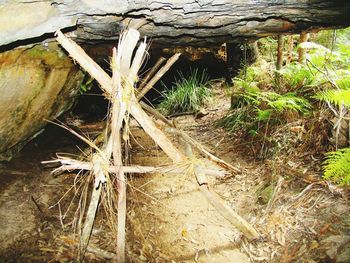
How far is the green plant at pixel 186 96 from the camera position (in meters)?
7.05

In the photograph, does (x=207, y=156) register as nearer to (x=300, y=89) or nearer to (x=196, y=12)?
(x=300, y=89)

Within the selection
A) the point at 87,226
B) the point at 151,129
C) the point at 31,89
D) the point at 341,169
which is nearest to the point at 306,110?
the point at 341,169

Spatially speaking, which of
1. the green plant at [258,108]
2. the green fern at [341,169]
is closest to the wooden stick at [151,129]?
the green fern at [341,169]

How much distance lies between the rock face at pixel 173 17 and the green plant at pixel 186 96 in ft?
13.3

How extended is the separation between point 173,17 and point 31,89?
1.97 m

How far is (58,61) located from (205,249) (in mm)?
2829

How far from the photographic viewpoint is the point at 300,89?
479 centimetres

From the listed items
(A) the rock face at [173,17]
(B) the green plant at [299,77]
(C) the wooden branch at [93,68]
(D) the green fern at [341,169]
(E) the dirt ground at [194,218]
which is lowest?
(E) the dirt ground at [194,218]

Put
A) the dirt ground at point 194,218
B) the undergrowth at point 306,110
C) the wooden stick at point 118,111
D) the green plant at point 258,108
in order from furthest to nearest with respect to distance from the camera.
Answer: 1. the green plant at point 258,108
2. the undergrowth at point 306,110
3. the dirt ground at point 194,218
4. the wooden stick at point 118,111

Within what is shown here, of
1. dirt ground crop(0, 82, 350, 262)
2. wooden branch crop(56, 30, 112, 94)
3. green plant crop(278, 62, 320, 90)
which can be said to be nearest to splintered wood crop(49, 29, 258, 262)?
wooden branch crop(56, 30, 112, 94)

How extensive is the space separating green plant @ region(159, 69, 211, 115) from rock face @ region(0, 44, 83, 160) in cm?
310

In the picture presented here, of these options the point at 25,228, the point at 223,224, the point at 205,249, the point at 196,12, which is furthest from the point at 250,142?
the point at 25,228

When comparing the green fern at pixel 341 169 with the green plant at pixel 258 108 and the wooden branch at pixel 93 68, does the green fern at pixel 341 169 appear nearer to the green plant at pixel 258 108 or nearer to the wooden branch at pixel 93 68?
the green plant at pixel 258 108

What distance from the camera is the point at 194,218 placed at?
3.78 m
